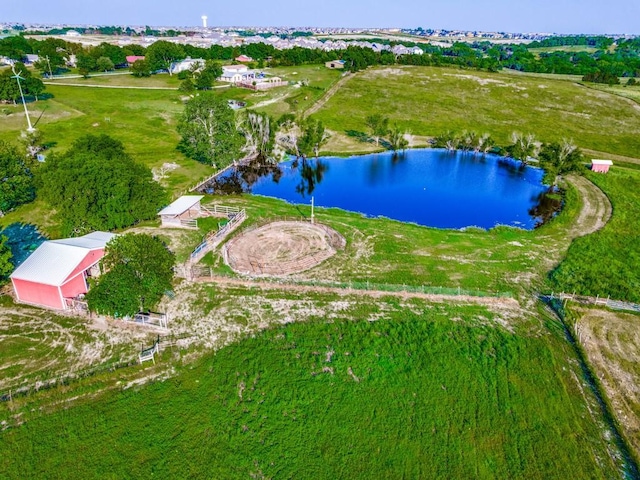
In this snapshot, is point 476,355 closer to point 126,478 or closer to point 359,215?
point 126,478

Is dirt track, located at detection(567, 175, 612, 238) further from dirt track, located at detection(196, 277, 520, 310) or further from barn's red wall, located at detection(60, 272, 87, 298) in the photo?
barn's red wall, located at detection(60, 272, 87, 298)

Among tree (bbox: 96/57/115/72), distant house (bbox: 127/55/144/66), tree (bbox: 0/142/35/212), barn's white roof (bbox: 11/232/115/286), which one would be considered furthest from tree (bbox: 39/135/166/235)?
distant house (bbox: 127/55/144/66)

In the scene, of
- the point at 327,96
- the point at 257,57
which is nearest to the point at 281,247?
the point at 327,96

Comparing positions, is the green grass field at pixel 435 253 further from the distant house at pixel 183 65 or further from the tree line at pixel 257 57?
the tree line at pixel 257 57

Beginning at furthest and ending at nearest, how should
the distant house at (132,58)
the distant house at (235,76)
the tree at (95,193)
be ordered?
1. the distant house at (132,58)
2. the distant house at (235,76)
3. the tree at (95,193)

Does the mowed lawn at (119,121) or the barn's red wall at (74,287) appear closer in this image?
the barn's red wall at (74,287)

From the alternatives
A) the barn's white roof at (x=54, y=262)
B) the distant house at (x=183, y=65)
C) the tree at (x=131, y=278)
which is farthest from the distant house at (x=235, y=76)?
the tree at (x=131, y=278)
